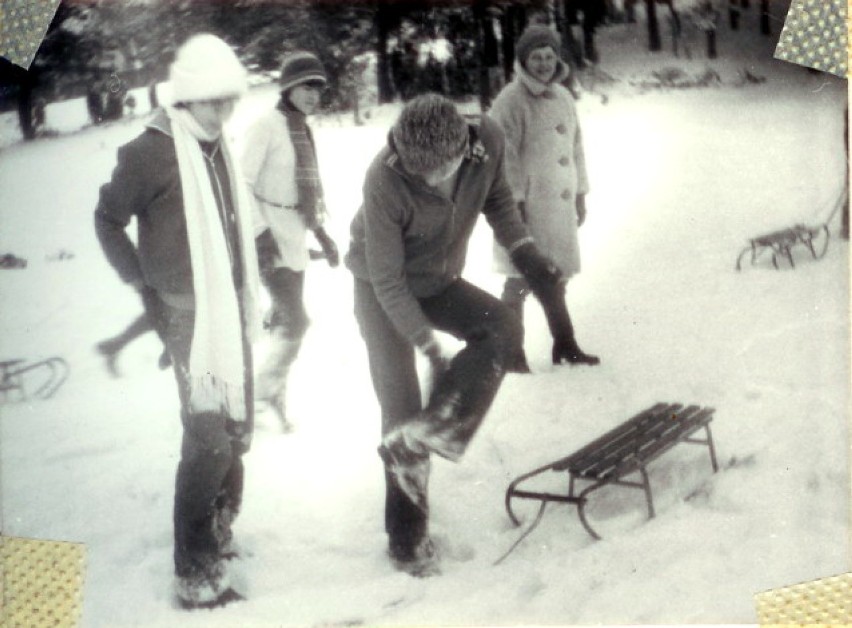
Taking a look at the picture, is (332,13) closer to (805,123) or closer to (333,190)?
(333,190)

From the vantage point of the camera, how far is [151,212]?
8.57ft

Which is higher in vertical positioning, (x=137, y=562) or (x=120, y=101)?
(x=120, y=101)

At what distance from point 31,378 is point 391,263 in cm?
105

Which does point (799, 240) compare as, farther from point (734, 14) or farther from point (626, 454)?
point (626, 454)

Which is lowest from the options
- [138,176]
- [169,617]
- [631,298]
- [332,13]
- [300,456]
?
[169,617]

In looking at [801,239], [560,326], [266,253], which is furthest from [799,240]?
[266,253]

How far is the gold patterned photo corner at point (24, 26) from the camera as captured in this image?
2760 millimetres

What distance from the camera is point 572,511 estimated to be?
2.72 meters

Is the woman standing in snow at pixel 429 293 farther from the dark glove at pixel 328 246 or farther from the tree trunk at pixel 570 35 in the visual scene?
the tree trunk at pixel 570 35

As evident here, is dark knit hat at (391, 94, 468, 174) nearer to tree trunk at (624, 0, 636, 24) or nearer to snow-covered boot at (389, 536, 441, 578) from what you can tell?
tree trunk at (624, 0, 636, 24)

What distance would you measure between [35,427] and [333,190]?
1041 millimetres

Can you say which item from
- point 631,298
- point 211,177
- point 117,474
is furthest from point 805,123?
point 117,474

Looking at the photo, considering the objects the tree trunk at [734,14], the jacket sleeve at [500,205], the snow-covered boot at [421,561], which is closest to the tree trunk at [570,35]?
the jacket sleeve at [500,205]

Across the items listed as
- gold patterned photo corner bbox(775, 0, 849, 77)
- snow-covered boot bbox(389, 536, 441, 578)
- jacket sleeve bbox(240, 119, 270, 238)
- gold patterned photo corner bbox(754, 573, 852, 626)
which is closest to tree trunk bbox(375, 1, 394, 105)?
jacket sleeve bbox(240, 119, 270, 238)
